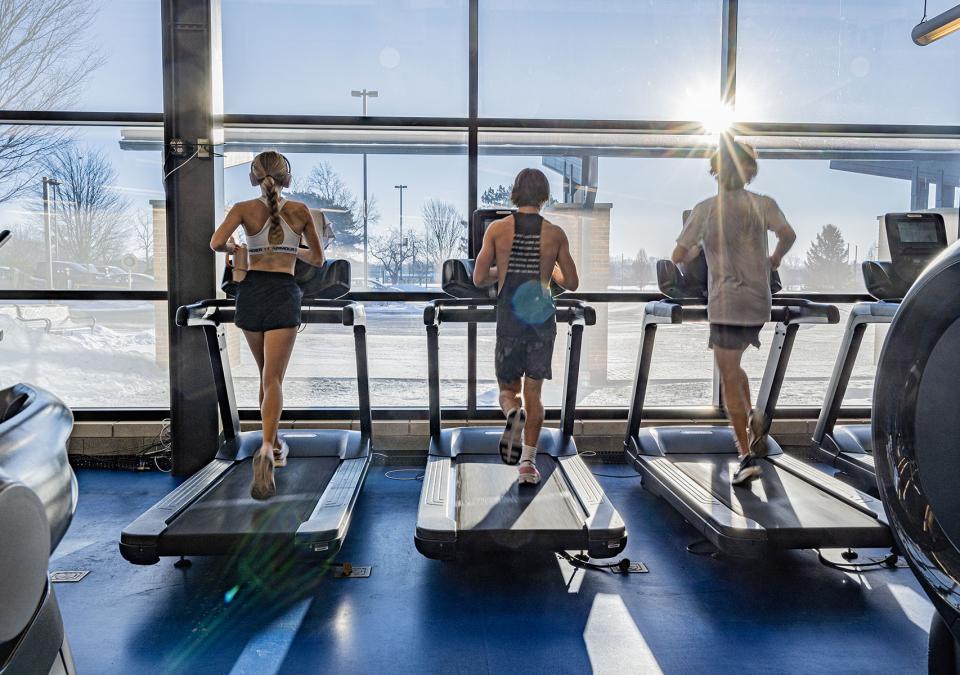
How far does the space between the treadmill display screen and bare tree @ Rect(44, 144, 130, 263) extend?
508 cm

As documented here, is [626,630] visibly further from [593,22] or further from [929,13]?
[929,13]

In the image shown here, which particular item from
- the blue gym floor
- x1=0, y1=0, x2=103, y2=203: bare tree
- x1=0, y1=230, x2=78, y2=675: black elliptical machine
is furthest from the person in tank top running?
x1=0, y1=0, x2=103, y2=203: bare tree

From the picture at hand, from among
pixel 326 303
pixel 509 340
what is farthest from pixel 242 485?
pixel 509 340

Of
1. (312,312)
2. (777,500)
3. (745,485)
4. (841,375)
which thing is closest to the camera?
(777,500)

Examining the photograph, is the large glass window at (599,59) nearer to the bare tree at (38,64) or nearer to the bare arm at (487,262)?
the bare arm at (487,262)

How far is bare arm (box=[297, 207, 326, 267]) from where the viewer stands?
3.24 metres

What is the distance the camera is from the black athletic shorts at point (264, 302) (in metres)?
3.15

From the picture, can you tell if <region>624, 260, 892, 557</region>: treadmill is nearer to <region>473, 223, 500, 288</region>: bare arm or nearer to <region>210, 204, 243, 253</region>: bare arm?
<region>473, 223, 500, 288</region>: bare arm

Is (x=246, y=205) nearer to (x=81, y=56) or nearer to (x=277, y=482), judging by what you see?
(x=277, y=482)

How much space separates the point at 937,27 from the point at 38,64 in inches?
233

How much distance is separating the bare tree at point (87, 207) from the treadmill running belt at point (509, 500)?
2969mm

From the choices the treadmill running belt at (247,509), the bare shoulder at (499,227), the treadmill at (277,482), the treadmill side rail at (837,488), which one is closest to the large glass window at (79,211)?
the treadmill at (277,482)

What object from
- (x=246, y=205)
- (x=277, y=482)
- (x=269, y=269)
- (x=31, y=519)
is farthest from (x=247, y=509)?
(x=31, y=519)

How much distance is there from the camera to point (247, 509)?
2.93 m
